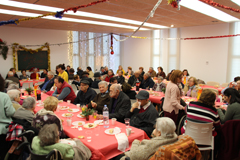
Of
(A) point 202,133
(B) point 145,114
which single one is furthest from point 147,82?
(A) point 202,133

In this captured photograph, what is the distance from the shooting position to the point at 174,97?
3979 millimetres

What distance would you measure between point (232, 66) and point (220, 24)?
2.17 meters

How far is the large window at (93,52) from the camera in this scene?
43.3 feet

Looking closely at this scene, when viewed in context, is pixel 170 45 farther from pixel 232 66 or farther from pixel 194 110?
pixel 194 110

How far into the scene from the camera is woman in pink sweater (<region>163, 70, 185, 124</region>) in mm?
3977

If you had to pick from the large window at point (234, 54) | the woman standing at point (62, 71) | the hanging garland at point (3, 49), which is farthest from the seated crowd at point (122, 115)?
the hanging garland at point (3, 49)

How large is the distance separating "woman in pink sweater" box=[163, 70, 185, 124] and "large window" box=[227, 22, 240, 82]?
6799 millimetres

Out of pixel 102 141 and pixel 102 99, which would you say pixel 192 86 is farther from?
pixel 102 141

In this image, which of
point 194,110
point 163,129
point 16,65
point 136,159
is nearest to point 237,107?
point 194,110

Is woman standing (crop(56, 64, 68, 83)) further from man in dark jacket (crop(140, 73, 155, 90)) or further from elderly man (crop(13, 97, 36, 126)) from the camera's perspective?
elderly man (crop(13, 97, 36, 126))

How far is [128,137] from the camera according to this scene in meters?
2.75

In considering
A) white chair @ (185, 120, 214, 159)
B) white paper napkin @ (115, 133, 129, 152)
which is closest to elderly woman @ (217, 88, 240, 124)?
white chair @ (185, 120, 214, 159)

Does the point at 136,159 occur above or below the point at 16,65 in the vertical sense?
below

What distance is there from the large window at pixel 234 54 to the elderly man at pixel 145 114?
25.8 feet
